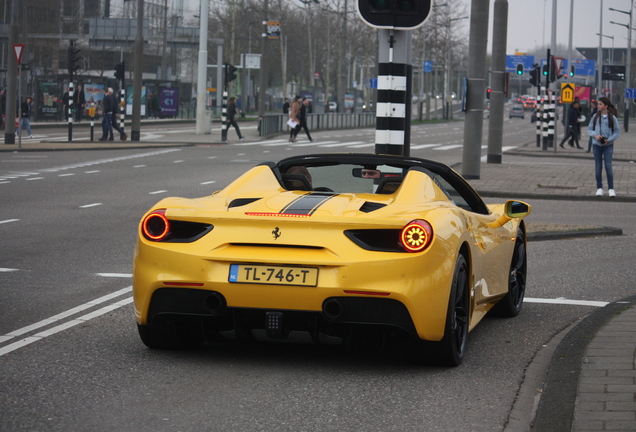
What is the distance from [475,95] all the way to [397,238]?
18.0 m

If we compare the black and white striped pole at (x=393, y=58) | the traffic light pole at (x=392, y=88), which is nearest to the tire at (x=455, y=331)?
the black and white striped pole at (x=393, y=58)

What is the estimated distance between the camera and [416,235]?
5.49 m

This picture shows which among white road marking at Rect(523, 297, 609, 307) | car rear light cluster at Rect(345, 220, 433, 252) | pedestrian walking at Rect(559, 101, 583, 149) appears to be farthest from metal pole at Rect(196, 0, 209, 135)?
car rear light cluster at Rect(345, 220, 433, 252)

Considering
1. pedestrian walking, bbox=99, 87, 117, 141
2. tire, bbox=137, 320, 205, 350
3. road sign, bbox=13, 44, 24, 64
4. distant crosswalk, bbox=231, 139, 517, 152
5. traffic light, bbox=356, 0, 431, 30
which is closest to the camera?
tire, bbox=137, 320, 205, 350

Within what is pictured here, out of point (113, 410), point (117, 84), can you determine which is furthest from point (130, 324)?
point (117, 84)

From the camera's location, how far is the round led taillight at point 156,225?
18.8 feet

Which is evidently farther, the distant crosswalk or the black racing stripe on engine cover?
the distant crosswalk

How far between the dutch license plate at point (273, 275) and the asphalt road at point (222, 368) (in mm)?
534

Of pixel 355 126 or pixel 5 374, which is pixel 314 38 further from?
pixel 5 374

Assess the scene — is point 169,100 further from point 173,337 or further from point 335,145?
point 173,337

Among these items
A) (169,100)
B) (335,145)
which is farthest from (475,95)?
(169,100)

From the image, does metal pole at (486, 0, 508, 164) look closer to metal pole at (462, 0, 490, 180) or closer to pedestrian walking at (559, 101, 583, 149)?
metal pole at (462, 0, 490, 180)

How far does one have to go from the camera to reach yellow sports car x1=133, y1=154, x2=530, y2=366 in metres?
5.40

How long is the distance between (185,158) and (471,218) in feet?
80.4
